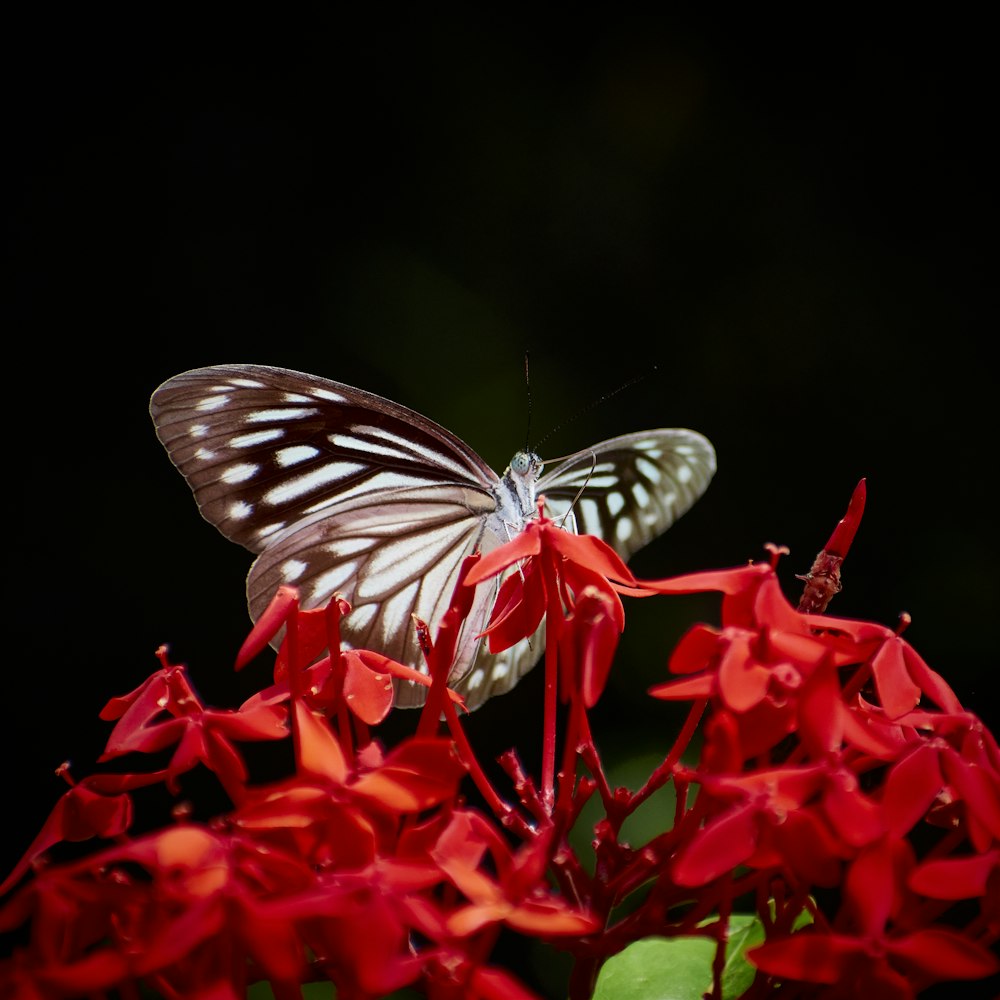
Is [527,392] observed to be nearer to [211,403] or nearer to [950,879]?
[211,403]

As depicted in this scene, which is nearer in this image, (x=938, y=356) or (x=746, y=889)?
(x=746, y=889)

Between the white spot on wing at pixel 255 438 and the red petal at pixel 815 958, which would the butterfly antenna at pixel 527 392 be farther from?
the red petal at pixel 815 958

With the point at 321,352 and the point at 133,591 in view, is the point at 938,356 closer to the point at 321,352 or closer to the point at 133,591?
the point at 321,352

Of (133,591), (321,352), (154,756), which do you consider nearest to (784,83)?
(321,352)

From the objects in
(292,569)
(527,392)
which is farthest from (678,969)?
(527,392)

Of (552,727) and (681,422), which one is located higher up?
(552,727)

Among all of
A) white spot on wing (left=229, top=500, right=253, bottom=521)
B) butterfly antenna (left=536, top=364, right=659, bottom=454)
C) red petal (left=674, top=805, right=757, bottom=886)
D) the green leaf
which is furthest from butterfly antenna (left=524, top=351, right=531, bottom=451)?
red petal (left=674, top=805, right=757, bottom=886)

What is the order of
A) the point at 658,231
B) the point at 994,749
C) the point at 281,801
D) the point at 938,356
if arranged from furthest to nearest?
the point at 658,231, the point at 938,356, the point at 994,749, the point at 281,801
